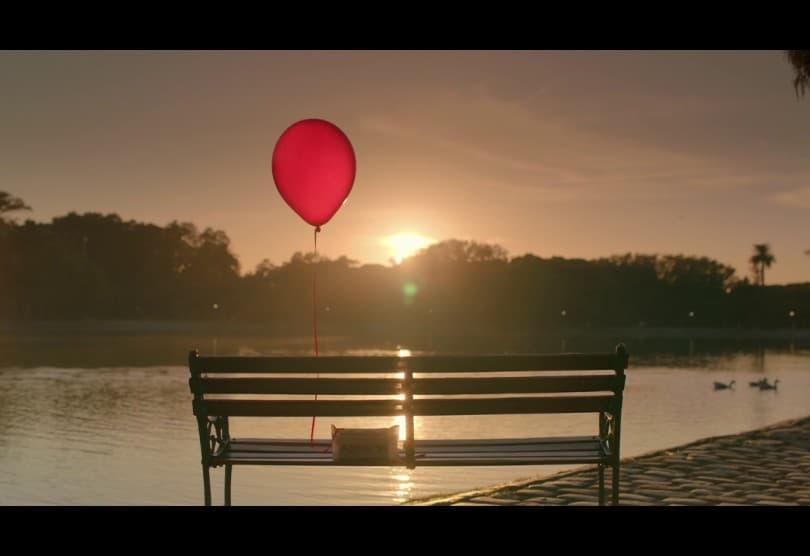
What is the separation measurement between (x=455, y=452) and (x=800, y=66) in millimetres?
10723

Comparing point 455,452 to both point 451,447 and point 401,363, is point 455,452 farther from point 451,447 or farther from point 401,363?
point 401,363

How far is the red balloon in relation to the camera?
723cm

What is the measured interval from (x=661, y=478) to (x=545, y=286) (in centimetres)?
10139

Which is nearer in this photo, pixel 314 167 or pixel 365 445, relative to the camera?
pixel 365 445

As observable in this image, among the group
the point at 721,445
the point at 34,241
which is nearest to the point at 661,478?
the point at 721,445

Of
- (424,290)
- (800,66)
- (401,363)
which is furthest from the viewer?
(424,290)

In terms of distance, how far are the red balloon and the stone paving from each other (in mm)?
2406

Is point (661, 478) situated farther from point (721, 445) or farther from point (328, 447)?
point (328, 447)

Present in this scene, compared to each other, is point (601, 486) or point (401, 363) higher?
point (401, 363)

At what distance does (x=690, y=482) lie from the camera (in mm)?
6938

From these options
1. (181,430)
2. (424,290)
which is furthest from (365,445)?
(424,290)

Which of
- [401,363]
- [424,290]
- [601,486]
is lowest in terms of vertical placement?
[601,486]

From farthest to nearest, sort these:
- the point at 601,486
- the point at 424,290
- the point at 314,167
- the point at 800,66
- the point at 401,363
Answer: the point at 424,290 < the point at 800,66 < the point at 314,167 < the point at 601,486 < the point at 401,363
